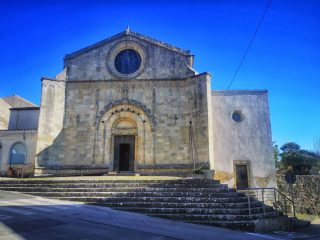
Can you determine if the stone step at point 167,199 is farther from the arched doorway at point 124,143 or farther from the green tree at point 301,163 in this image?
the green tree at point 301,163

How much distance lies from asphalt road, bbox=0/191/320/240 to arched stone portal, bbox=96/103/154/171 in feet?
30.3

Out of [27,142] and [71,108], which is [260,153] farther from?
[27,142]

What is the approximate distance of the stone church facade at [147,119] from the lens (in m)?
19.2

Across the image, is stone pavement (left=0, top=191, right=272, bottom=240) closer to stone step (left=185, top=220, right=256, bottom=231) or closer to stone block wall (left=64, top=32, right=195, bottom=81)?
stone step (left=185, top=220, right=256, bottom=231)

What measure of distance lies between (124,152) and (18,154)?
316 inches

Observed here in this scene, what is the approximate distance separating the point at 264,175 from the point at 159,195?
35.1 feet

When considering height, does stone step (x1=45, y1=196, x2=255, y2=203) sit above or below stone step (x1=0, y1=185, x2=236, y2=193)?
below

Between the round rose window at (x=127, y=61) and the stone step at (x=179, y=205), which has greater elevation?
the round rose window at (x=127, y=61)

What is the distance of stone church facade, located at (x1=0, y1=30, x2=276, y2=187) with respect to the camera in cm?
1920

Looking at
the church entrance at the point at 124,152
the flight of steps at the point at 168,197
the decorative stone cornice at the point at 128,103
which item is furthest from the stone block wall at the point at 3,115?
the flight of steps at the point at 168,197

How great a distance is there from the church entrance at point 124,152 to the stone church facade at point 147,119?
0.07m

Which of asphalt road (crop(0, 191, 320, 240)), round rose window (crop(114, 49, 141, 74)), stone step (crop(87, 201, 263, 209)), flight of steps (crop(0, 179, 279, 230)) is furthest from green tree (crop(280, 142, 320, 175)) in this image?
asphalt road (crop(0, 191, 320, 240))

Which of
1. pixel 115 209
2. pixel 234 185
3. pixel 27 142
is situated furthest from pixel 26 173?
pixel 234 185

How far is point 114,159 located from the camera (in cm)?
1984
